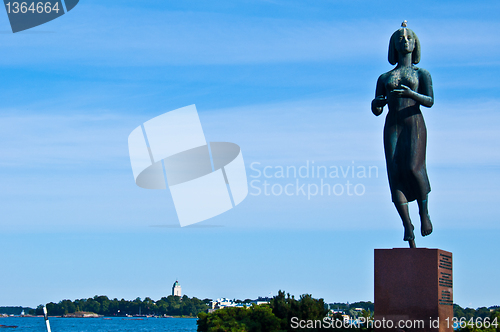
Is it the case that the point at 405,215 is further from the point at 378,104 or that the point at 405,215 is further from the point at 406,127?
the point at 378,104

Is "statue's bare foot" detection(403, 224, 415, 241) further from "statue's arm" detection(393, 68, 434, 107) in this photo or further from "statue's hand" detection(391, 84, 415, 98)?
"statue's hand" detection(391, 84, 415, 98)

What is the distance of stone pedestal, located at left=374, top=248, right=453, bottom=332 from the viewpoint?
16484 mm

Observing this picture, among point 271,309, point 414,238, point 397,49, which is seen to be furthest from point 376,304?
point 271,309

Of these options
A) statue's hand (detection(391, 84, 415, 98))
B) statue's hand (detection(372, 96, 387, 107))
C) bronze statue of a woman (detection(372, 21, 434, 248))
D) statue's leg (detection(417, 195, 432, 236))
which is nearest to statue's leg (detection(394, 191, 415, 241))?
bronze statue of a woman (detection(372, 21, 434, 248))

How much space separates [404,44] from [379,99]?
5.34 ft

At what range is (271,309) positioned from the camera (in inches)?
1032

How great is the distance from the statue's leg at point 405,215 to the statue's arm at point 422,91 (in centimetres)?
256

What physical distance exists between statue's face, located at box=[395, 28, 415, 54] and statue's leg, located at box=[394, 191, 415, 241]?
3.91 metres

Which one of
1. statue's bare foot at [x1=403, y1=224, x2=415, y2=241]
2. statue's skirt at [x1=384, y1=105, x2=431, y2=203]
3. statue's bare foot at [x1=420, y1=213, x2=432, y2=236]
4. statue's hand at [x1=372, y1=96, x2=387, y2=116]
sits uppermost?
statue's hand at [x1=372, y1=96, x2=387, y2=116]

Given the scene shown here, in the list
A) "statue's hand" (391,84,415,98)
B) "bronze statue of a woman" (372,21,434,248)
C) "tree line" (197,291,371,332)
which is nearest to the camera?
"statue's hand" (391,84,415,98)

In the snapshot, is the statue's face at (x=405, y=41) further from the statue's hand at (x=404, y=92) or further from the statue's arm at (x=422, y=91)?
the statue's hand at (x=404, y=92)

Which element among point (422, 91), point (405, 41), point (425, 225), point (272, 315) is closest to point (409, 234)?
point (425, 225)

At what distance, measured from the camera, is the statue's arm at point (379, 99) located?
59.6 feet

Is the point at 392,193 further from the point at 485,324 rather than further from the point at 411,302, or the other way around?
the point at 485,324
